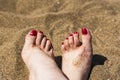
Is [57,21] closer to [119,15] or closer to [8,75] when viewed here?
[119,15]

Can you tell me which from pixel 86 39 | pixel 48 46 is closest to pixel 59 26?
pixel 48 46

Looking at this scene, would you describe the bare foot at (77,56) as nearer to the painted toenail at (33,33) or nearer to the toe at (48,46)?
the toe at (48,46)

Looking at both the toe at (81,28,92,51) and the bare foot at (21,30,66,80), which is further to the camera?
the toe at (81,28,92,51)

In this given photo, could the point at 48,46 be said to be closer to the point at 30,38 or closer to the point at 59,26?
the point at 30,38

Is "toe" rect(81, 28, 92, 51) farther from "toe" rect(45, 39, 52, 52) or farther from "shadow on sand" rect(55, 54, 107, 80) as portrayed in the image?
"toe" rect(45, 39, 52, 52)

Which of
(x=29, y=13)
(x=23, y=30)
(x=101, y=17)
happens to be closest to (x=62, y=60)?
(x=23, y=30)

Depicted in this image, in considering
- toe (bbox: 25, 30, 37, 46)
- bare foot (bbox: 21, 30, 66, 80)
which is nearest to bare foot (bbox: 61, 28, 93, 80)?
bare foot (bbox: 21, 30, 66, 80)
